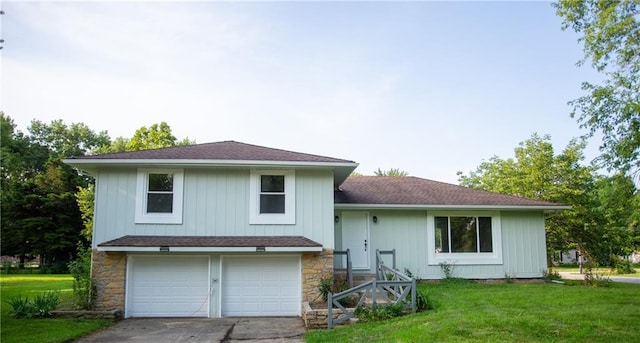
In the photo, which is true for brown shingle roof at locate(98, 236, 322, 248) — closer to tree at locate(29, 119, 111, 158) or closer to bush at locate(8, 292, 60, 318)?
bush at locate(8, 292, 60, 318)

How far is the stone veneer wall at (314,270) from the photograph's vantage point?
1257cm

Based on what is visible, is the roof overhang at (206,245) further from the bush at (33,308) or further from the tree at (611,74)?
the tree at (611,74)

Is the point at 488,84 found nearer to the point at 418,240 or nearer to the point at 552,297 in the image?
the point at 418,240

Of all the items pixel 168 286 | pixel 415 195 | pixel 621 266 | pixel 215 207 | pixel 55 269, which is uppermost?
pixel 415 195

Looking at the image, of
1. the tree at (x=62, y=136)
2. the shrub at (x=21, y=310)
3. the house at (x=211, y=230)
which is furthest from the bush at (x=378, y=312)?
the tree at (x=62, y=136)

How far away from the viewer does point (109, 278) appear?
12.4 meters

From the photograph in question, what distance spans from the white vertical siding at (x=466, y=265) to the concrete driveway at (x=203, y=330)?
531 cm

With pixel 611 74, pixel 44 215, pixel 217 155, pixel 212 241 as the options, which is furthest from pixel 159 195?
pixel 44 215

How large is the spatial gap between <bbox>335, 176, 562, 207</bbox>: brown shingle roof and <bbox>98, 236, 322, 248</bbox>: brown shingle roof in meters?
3.84

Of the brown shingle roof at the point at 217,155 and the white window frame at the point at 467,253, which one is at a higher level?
the brown shingle roof at the point at 217,155

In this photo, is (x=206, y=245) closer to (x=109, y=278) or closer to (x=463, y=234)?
(x=109, y=278)

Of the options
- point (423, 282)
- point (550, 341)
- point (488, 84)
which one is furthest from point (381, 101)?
point (550, 341)

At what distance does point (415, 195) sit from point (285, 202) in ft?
19.7

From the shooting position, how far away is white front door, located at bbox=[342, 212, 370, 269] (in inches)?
628
